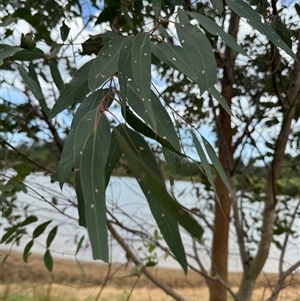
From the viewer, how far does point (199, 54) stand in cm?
39

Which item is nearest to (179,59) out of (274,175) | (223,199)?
(274,175)

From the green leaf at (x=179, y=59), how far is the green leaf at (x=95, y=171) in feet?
0.30

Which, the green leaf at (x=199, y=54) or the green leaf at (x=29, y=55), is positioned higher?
the green leaf at (x=29, y=55)

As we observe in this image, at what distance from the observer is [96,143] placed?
13.3 inches

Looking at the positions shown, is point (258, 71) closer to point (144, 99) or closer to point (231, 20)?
point (231, 20)

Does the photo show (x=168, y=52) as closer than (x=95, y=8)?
Yes

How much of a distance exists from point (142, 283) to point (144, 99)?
4.90ft

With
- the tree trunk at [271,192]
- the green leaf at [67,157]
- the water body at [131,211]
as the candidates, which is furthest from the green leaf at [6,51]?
Answer: the water body at [131,211]

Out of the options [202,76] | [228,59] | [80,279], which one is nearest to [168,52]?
[202,76]

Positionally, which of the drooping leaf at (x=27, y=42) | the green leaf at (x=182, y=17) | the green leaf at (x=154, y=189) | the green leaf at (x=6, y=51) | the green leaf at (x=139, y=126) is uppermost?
the drooping leaf at (x=27, y=42)

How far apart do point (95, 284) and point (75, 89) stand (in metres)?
1.08

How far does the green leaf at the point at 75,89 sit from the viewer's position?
0.47m

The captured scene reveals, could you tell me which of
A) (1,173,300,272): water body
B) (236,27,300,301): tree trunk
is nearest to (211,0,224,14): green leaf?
(236,27,300,301): tree trunk

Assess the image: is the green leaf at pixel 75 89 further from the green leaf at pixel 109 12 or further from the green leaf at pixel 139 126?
the green leaf at pixel 109 12
